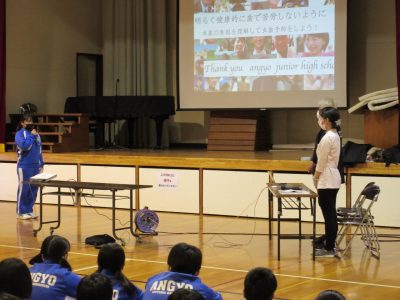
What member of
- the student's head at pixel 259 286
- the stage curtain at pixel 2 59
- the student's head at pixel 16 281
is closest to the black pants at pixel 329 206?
the student's head at pixel 259 286

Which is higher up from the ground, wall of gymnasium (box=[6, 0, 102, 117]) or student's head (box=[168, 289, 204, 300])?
wall of gymnasium (box=[6, 0, 102, 117])

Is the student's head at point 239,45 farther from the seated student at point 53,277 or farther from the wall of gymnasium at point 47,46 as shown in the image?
the seated student at point 53,277

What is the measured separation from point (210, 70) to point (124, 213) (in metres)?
3.34

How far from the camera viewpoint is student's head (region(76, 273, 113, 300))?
284 cm

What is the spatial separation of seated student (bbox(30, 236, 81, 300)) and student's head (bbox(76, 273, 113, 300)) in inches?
32.8

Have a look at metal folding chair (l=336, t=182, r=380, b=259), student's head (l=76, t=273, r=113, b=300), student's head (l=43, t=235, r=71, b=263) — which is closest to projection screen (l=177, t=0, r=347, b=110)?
metal folding chair (l=336, t=182, r=380, b=259)

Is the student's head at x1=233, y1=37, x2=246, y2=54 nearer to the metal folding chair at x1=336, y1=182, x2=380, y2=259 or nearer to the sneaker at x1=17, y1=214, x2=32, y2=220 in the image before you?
the sneaker at x1=17, y1=214, x2=32, y2=220

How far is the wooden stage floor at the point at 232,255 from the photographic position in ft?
18.7

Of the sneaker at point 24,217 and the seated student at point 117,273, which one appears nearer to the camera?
the seated student at point 117,273

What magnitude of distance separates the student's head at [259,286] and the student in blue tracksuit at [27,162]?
6794 mm

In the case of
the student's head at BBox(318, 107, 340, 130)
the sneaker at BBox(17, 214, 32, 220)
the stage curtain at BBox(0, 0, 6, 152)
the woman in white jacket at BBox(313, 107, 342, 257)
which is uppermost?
the stage curtain at BBox(0, 0, 6, 152)

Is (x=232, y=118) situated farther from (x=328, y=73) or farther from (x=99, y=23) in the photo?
(x=99, y=23)

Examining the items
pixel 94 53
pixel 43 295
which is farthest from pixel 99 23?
pixel 43 295

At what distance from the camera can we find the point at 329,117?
6.80 metres
